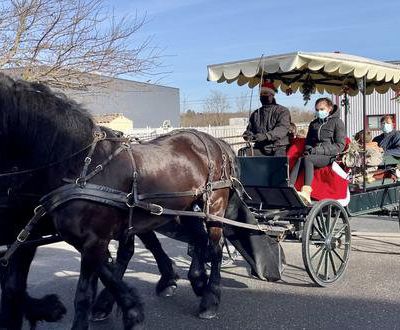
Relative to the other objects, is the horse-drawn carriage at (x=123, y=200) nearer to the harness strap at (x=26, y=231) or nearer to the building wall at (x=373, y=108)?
the harness strap at (x=26, y=231)

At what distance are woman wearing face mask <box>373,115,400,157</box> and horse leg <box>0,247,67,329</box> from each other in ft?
16.7

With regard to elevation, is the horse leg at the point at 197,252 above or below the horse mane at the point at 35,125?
below

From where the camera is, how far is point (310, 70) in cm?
672

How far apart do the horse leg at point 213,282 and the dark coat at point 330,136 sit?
64.0 inches

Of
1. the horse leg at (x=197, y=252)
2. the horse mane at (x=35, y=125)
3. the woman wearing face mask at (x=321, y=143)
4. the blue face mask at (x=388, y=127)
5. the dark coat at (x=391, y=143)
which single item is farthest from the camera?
the blue face mask at (x=388, y=127)

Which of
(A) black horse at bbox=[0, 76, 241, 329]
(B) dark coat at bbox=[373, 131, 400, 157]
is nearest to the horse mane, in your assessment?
(A) black horse at bbox=[0, 76, 241, 329]

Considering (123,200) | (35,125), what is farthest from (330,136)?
(35,125)

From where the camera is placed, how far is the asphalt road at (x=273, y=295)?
4.62m

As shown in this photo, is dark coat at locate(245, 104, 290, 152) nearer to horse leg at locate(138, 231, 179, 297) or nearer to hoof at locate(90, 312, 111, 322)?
horse leg at locate(138, 231, 179, 297)

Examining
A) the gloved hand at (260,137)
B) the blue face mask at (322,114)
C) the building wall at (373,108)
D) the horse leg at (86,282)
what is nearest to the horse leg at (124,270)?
the horse leg at (86,282)

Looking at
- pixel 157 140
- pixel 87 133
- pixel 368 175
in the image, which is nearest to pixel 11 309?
pixel 87 133

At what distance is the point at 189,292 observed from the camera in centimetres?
564

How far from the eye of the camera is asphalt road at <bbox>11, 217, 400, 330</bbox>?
4.62m

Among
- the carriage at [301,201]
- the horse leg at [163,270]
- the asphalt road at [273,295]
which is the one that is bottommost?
the asphalt road at [273,295]
